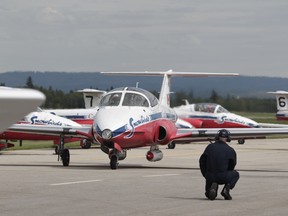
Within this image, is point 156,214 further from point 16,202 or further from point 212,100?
point 212,100

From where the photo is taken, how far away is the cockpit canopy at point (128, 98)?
23172 millimetres

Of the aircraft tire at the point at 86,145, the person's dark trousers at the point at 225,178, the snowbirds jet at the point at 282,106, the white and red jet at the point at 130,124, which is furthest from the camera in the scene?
the snowbirds jet at the point at 282,106

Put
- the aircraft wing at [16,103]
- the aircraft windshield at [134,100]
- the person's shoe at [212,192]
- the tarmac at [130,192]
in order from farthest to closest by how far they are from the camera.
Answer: the aircraft windshield at [134,100] < the person's shoe at [212,192] < the tarmac at [130,192] < the aircraft wing at [16,103]

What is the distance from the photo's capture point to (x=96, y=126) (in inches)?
866

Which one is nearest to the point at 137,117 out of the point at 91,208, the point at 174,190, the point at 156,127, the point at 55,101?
the point at 156,127

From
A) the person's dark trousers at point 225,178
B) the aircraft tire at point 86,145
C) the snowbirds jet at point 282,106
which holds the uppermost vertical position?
the person's dark trousers at point 225,178

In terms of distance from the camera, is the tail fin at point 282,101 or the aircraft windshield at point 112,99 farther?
the tail fin at point 282,101

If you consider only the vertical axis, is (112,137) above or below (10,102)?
below

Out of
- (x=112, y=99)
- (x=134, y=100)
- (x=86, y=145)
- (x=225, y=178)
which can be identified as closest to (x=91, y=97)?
(x=86, y=145)

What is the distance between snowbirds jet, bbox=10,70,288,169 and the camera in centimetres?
2198

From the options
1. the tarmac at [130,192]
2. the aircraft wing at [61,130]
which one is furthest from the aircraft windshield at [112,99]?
the tarmac at [130,192]

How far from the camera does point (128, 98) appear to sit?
2338 cm

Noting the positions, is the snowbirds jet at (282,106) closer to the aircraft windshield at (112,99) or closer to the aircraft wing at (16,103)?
the aircraft windshield at (112,99)

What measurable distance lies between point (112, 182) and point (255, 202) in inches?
187
